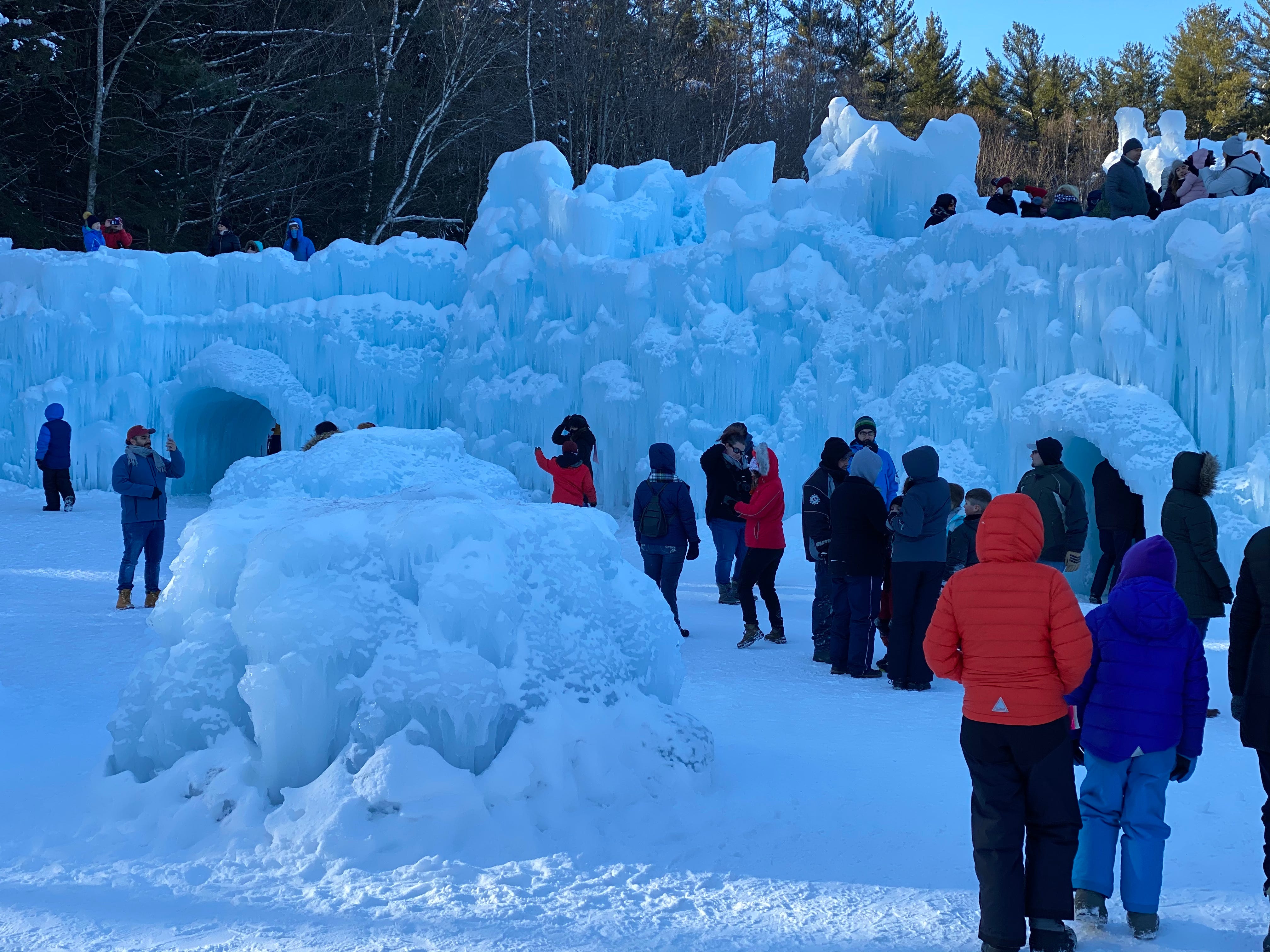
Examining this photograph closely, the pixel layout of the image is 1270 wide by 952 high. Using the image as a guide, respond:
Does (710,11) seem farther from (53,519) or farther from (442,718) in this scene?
(442,718)

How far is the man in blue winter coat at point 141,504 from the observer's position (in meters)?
9.32

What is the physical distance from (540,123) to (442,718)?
25.2m

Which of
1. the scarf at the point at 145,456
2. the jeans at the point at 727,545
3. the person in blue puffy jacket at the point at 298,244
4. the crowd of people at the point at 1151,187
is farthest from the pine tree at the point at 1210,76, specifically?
the scarf at the point at 145,456

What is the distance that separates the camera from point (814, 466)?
15.0 m

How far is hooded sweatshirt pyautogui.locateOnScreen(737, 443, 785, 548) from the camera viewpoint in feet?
27.2

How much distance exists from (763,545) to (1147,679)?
15.5 feet

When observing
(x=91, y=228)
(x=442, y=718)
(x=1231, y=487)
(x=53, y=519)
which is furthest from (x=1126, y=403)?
(x=91, y=228)

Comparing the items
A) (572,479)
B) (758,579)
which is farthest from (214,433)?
(758,579)

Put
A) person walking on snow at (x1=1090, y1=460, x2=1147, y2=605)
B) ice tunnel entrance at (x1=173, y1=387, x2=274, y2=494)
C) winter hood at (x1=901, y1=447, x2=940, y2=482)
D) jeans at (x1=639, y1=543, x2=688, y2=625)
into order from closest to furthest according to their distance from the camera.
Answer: winter hood at (x1=901, y1=447, x2=940, y2=482) < jeans at (x1=639, y1=543, x2=688, y2=625) < person walking on snow at (x1=1090, y1=460, x2=1147, y2=605) < ice tunnel entrance at (x1=173, y1=387, x2=274, y2=494)

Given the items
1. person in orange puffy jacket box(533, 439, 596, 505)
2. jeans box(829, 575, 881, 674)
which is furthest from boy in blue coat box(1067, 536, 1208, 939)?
person in orange puffy jacket box(533, 439, 596, 505)

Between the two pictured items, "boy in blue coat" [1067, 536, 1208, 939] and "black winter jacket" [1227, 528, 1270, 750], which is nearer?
"boy in blue coat" [1067, 536, 1208, 939]

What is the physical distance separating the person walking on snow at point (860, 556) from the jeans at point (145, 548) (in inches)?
213

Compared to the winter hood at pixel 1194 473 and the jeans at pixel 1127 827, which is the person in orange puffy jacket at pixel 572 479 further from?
the jeans at pixel 1127 827

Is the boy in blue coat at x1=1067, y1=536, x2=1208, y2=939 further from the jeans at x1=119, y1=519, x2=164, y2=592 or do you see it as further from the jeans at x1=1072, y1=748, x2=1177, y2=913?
the jeans at x1=119, y1=519, x2=164, y2=592
